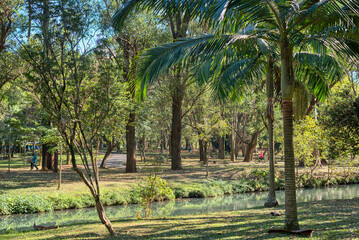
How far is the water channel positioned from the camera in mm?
16117

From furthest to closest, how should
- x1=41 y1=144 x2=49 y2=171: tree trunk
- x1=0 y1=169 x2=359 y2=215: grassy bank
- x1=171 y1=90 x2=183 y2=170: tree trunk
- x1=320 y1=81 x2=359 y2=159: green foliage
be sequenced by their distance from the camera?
x1=41 y1=144 x2=49 y2=171: tree trunk < x1=171 y1=90 x2=183 y2=170: tree trunk < x1=0 y1=169 x2=359 y2=215: grassy bank < x1=320 y1=81 x2=359 y2=159: green foliage

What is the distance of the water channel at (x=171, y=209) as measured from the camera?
16117 millimetres

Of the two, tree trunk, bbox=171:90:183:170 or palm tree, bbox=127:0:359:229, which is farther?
tree trunk, bbox=171:90:183:170

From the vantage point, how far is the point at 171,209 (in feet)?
62.3

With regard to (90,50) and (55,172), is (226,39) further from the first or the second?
(55,172)

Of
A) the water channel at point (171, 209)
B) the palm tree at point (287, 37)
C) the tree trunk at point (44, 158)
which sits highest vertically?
the palm tree at point (287, 37)

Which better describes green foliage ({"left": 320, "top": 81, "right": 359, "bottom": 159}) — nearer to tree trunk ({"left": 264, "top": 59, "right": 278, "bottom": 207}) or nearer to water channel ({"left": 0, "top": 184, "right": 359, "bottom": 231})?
tree trunk ({"left": 264, "top": 59, "right": 278, "bottom": 207})

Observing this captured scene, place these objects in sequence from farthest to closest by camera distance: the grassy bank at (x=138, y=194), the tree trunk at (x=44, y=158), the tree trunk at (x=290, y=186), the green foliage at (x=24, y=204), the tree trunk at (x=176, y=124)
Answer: the tree trunk at (x=44, y=158) < the tree trunk at (x=176, y=124) < the grassy bank at (x=138, y=194) < the green foliage at (x=24, y=204) < the tree trunk at (x=290, y=186)

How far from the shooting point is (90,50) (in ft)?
31.5

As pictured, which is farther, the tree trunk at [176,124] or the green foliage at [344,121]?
the tree trunk at [176,124]

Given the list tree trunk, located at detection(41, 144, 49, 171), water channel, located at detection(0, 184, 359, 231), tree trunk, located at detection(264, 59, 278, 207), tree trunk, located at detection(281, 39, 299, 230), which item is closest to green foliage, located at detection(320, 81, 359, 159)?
tree trunk, located at detection(264, 59, 278, 207)

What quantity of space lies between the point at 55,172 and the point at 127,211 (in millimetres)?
12321

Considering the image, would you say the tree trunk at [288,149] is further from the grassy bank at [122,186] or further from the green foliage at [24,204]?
the green foliage at [24,204]

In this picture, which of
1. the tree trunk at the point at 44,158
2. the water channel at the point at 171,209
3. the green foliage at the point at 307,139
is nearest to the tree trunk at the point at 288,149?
the water channel at the point at 171,209
